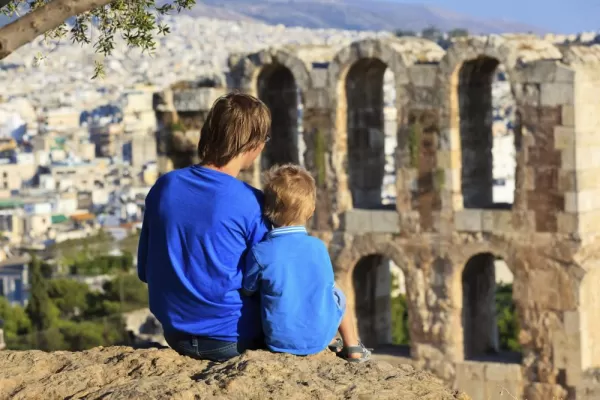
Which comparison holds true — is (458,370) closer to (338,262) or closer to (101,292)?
(338,262)

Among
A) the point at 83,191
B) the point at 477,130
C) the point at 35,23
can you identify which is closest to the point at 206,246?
the point at 35,23

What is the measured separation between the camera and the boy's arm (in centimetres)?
910

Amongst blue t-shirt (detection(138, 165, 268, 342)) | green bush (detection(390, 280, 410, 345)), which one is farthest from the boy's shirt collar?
green bush (detection(390, 280, 410, 345))

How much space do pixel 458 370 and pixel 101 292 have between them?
25960 millimetres

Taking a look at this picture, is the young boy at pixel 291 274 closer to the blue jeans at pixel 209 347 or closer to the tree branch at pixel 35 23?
the blue jeans at pixel 209 347

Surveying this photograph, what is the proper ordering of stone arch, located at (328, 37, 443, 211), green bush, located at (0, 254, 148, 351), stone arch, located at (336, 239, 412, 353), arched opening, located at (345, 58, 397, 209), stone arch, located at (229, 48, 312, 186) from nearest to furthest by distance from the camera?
1. stone arch, located at (328, 37, 443, 211)
2. stone arch, located at (336, 239, 412, 353)
3. arched opening, located at (345, 58, 397, 209)
4. stone arch, located at (229, 48, 312, 186)
5. green bush, located at (0, 254, 148, 351)

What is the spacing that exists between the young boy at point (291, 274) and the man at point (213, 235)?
0.40ft

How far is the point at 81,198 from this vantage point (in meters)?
118

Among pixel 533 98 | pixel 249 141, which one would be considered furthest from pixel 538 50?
pixel 249 141

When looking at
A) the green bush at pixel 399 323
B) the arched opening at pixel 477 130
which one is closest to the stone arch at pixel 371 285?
the arched opening at pixel 477 130

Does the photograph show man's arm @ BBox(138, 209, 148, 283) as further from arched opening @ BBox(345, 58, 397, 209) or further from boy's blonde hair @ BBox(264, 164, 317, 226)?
arched opening @ BBox(345, 58, 397, 209)

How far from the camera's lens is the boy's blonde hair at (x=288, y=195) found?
907cm

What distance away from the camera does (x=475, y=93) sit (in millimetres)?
24109

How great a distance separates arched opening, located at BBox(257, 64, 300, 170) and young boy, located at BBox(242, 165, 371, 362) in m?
16.4
